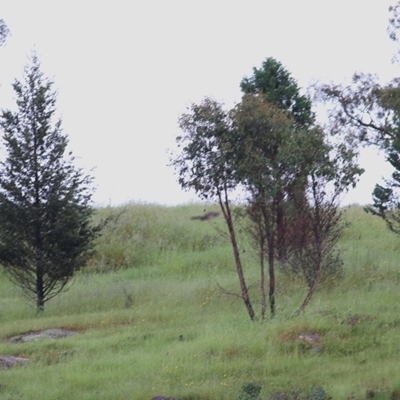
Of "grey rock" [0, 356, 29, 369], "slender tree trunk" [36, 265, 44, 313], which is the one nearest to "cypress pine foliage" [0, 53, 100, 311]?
"slender tree trunk" [36, 265, 44, 313]

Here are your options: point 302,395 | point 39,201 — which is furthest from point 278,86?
point 302,395

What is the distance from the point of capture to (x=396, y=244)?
28344mm

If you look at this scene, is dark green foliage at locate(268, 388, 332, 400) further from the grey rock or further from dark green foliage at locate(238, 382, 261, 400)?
the grey rock

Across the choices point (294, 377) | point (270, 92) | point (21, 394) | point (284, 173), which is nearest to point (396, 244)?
point (270, 92)

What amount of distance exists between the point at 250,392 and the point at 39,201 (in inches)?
449

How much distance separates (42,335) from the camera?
17.7 m

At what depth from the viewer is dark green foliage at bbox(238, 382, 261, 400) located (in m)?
11.7

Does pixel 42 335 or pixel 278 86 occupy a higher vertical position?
pixel 278 86

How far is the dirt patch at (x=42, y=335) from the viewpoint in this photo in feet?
57.3

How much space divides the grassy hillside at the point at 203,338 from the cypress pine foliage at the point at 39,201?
1.22 meters

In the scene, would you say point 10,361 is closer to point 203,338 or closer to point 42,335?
point 42,335

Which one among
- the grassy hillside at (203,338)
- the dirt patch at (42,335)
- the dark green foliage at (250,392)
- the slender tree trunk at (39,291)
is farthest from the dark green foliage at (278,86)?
the dark green foliage at (250,392)

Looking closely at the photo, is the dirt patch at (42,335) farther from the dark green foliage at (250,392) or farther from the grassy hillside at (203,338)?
the dark green foliage at (250,392)

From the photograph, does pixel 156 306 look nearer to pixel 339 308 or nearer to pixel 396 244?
pixel 339 308
